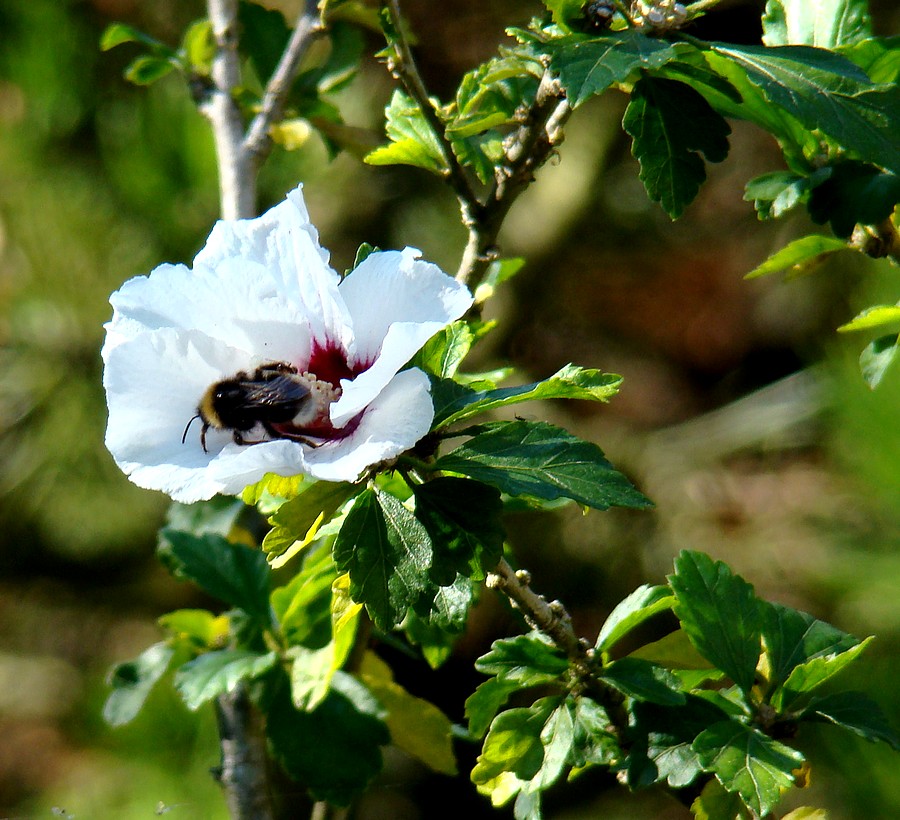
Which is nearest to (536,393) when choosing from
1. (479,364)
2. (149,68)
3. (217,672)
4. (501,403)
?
(501,403)

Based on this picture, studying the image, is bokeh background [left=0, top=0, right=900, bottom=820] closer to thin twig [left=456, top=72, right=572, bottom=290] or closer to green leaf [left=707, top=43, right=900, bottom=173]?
thin twig [left=456, top=72, right=572, bottom=290]

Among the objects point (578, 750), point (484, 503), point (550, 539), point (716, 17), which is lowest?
point (550, 539)

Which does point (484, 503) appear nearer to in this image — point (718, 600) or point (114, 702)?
point (718, 600)

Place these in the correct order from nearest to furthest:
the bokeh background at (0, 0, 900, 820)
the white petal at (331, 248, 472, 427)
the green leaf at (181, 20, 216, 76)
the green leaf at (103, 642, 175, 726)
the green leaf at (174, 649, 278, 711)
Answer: the white petal at (331, 248, 472, 427), the green leaf at (174, 649, 278, 711), the green leaf at (103, 642, 175, 726), the green leaf at (181, 20, 216, 76), the bokeh background at (0, 0, 900, 820)

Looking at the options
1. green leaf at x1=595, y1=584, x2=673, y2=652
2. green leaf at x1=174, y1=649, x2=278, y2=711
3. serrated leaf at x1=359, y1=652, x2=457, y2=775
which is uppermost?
green leaf at x1=595, y1=584, x2=673, y2=652

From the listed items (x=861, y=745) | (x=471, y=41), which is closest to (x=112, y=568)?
(x=471, y=41)

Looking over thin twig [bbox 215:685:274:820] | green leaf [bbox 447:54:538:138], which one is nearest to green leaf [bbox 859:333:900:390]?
green leaf [bbox 447:54:538:138]
